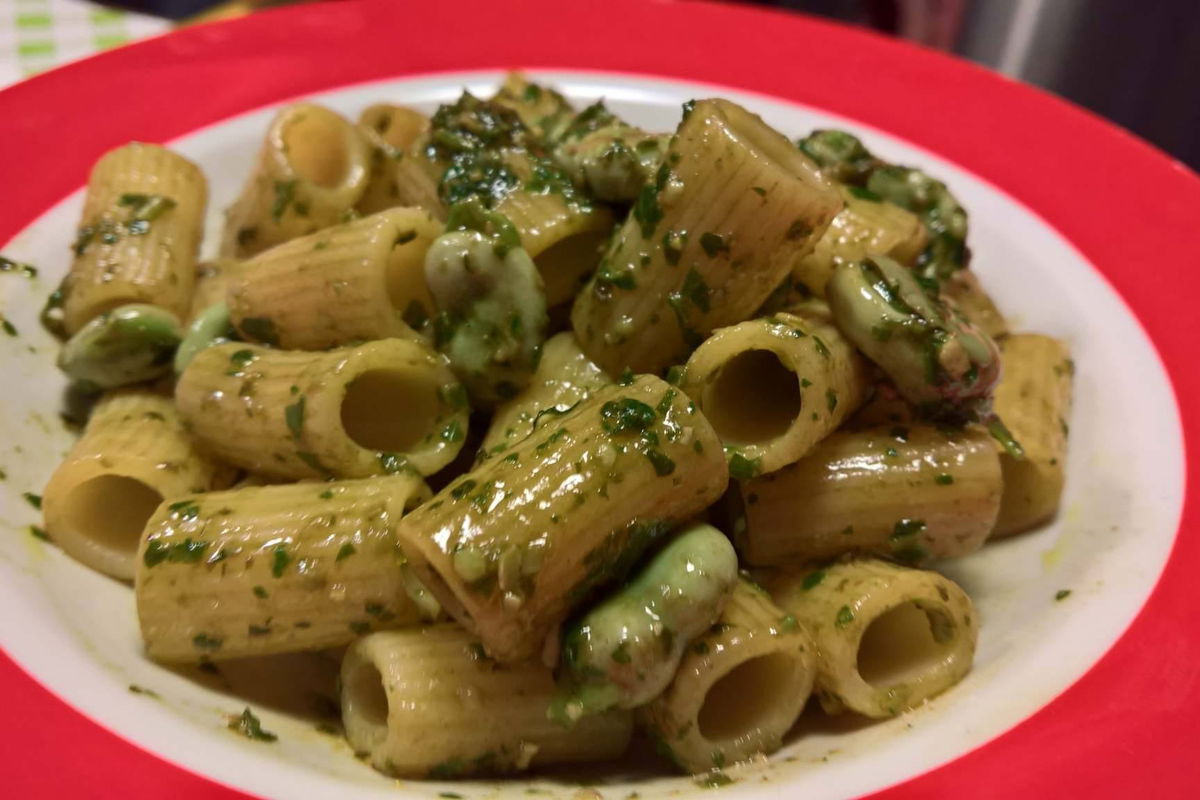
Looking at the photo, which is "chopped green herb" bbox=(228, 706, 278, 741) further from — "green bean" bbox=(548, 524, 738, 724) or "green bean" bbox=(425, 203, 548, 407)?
"green bean" bbox=(425, 203, 548, 407)

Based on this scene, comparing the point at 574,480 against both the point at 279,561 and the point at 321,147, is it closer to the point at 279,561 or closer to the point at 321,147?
the point at 279,561

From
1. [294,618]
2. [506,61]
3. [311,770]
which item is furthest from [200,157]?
[311,770]

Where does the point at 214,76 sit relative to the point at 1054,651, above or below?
above

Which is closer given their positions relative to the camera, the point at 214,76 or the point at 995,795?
the point at 995,795

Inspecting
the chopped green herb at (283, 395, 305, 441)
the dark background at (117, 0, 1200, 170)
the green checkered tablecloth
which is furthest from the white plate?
the dark background at (117, 0, 1200, 170)

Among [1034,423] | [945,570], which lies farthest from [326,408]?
[1034,423]

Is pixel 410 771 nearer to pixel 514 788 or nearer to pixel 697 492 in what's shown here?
pixel 514 788
